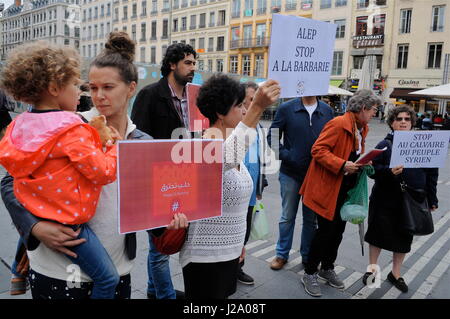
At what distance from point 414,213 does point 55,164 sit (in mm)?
3028

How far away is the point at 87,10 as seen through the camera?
67688 mm

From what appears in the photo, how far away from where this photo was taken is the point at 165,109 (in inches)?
110

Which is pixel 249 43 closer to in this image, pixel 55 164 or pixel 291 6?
pixel 291 6

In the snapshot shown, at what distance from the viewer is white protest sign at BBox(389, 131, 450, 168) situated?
10.1 feet

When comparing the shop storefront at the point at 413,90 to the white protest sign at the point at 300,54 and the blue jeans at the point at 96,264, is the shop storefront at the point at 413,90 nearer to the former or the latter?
the white protest sign at the point at 300,54

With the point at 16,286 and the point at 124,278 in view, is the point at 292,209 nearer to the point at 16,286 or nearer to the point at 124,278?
the point at 124,278

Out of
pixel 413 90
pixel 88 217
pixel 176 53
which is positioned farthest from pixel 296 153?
pixel 413 90

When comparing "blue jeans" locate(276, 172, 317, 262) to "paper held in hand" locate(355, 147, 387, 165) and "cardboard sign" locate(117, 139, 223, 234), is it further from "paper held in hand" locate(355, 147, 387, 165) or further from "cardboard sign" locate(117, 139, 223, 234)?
"cardboard sign" locate(117, 139, 223, 234)


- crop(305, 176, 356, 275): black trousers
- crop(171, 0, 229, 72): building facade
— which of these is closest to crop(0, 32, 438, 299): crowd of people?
crop(305, 176, 356, 275): black trousers

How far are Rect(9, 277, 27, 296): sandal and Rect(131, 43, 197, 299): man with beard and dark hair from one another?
94 centimetres

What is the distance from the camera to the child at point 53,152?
1.33 meters

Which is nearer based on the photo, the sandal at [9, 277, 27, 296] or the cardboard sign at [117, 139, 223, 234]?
the cardboard sign at [117, 139, 223, 234]

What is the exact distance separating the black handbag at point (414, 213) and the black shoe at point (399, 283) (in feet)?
1.64
